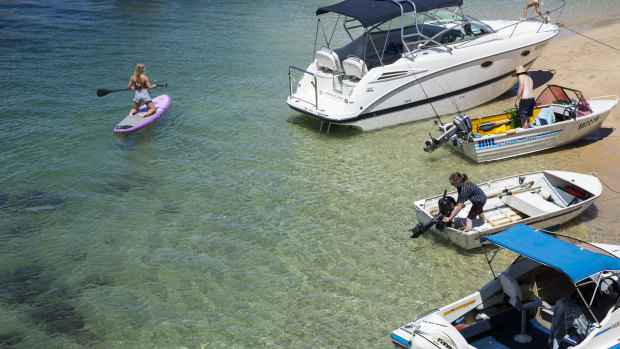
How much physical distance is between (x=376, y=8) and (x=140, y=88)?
7.14 meters

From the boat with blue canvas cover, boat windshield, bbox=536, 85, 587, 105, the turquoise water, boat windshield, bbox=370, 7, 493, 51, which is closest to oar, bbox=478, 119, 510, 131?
the turquoise water

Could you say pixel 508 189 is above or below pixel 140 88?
below

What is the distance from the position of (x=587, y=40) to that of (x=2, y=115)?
21.6 m

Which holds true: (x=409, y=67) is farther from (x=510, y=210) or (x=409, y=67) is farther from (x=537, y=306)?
(x=537, y=306)

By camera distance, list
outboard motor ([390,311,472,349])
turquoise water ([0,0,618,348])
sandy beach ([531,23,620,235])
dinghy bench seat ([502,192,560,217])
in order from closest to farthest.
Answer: outboard motor ([390,311,472,349]), turquoise water ([0,0,618,348]), dinghy bench seat ([502,192,560,217]), sandy beach ([531,23,620,235])

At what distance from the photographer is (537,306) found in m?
7.80

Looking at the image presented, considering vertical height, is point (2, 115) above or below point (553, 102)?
below

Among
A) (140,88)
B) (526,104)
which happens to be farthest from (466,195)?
(140,88)

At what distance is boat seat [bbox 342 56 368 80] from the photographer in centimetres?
1512

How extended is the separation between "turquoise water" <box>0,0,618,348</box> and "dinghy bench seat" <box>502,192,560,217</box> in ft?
2.02

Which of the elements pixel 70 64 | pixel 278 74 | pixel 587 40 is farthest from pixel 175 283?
pixel 587 40

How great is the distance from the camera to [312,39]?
24.6 metres

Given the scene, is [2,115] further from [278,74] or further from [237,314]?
[237,314]

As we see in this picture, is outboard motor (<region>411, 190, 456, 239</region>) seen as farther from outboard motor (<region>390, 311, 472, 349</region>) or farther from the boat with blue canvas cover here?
outboard motor (<region>390, 311, 472, 349</region>)
